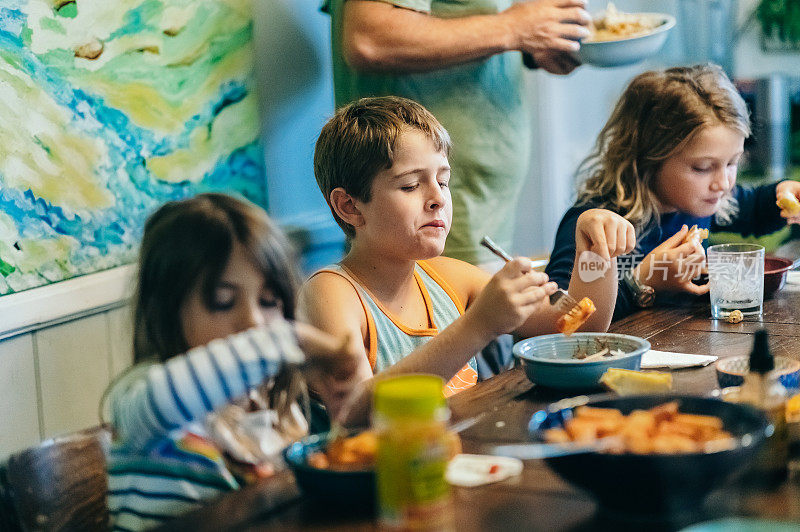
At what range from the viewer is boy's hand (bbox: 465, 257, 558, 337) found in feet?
4.20

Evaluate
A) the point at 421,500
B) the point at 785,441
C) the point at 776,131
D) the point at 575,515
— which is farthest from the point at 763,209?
the point at 421,500

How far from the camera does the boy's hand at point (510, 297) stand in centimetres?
128

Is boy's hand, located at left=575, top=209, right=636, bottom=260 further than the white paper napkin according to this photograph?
Yes

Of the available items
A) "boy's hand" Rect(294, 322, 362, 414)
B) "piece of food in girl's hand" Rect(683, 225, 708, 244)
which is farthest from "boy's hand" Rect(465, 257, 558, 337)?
"piece of food in girl's hand" Rect(683, 225, 708, 244)

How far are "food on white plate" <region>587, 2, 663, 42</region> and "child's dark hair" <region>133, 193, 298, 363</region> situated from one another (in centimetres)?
151

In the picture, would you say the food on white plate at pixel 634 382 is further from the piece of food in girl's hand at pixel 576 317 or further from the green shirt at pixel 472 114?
the green shirt at pixel 472 114

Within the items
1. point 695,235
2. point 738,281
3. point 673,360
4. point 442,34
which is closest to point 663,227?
point 695,235

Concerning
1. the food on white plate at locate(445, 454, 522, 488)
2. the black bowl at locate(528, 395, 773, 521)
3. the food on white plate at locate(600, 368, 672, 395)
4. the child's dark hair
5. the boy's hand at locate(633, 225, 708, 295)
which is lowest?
the boy's hand at locate(633, 225, 708, 295)

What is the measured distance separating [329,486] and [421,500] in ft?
0.68

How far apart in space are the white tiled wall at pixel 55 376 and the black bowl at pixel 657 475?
118 cm

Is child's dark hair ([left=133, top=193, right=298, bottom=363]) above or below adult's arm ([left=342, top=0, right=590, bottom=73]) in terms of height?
below

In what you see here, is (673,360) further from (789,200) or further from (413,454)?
(789,200)

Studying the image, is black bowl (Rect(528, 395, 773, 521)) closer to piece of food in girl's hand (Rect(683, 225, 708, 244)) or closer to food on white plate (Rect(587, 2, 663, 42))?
piece of food in girl's hand (Rect(683, 225, 708, 244))

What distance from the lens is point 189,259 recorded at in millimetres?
1047
